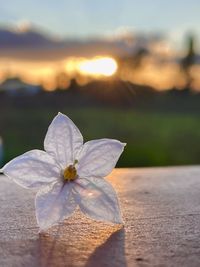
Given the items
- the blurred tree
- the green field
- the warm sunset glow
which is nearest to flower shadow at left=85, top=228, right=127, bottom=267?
the warm sunset glow

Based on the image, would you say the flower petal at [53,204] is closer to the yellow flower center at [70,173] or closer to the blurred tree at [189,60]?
the yellow flower center at [70,173]

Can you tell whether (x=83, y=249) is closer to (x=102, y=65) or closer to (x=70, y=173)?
(x=70, y=173)

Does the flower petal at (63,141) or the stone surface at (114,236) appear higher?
the flower petal at (63,141)

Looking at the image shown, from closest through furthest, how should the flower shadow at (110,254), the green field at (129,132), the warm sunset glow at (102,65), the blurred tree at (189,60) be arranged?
the flower shadow at (110,254) → the warm sunset glow at (102,65) → the green field at (129,132) → the blurred tree at (189,60)

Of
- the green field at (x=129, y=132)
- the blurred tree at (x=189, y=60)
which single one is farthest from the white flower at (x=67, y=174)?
the blurred tree at (x=189, y=60)

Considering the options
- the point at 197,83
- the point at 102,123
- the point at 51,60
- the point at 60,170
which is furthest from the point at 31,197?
the point at 197,83

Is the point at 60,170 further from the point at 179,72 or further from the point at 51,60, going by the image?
the point at 179,72

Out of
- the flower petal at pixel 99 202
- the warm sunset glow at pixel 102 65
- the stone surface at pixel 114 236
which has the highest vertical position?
the flower petal at pixel 99 202
